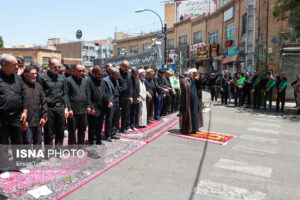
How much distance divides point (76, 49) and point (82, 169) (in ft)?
200

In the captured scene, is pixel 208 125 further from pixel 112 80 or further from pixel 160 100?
pixel 112 80

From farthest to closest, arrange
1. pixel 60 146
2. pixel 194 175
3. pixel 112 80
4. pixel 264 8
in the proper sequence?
pixel 264 8, pixel 112 80, pixel 60 146, pixel 194 175

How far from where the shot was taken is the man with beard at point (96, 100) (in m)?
6.04

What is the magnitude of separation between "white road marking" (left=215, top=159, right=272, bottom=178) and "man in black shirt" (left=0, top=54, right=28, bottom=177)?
369 cm

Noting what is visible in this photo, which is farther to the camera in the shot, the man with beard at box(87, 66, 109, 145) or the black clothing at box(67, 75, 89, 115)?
the man with beard at box(87, 66, 109, 145)

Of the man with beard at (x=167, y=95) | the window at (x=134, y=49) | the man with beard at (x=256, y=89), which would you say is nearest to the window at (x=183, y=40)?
the window at (x=134, y=49)

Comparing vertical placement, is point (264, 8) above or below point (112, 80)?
above

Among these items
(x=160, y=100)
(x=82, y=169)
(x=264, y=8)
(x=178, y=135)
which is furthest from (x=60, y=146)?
(x=264, y=8)

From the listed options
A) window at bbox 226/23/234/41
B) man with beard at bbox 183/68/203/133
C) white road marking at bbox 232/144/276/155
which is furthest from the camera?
window at bbox 226/23/234/41

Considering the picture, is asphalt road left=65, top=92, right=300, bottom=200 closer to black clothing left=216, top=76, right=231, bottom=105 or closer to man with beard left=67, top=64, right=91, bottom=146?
man with beard left=67, top=64, right=91, bottom=146

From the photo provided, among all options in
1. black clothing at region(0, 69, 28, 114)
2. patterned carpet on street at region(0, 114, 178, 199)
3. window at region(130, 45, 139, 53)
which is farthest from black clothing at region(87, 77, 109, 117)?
window at region(130, 45, 139, 53)

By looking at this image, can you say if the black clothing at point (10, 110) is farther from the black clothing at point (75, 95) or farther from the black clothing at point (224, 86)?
the black clothing at point (224, 86)

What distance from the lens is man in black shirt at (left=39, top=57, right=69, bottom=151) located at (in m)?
5.15

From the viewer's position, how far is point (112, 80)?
7047mm
